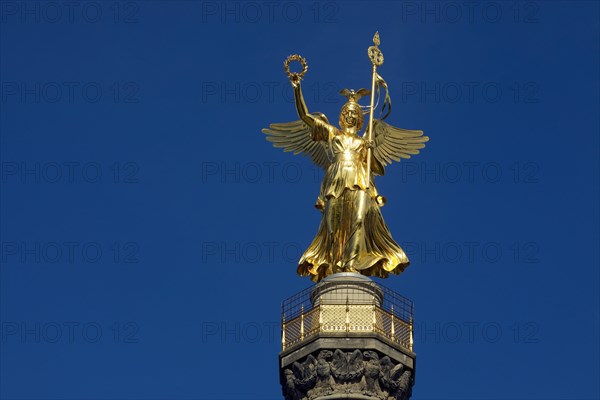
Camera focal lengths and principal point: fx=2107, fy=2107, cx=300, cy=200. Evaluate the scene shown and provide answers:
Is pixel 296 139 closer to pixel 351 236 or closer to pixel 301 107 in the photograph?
pixel 301 107

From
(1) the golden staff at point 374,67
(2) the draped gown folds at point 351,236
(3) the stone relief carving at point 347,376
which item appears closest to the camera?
(3) the stone relief carving at point 347,376

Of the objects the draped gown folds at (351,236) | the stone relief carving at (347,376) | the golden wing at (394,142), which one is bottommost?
the stone relief carving at (347,376)

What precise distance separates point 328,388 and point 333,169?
8905 mm

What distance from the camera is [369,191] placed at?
71.6 meters

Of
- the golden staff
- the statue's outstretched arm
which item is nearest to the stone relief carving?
the golden staff

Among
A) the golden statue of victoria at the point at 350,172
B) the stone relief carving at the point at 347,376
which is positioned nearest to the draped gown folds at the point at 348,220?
the golden statue of victoria at the point at 350,172

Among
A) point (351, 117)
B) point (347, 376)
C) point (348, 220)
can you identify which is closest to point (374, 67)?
point (351, 117)

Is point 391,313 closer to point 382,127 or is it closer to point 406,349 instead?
point 406,349

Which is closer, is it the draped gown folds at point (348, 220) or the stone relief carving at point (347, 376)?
the stone relief carving at point (347, 376)

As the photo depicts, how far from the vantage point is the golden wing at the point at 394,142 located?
2918 inches

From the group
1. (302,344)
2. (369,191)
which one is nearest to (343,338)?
(302,344)

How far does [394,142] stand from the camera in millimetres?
74688

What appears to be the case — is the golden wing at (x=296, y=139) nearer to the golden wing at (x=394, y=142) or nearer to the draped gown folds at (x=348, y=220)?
the draped gown folds at (x=348, y=220)

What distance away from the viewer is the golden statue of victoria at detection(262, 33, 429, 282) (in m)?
70.7
